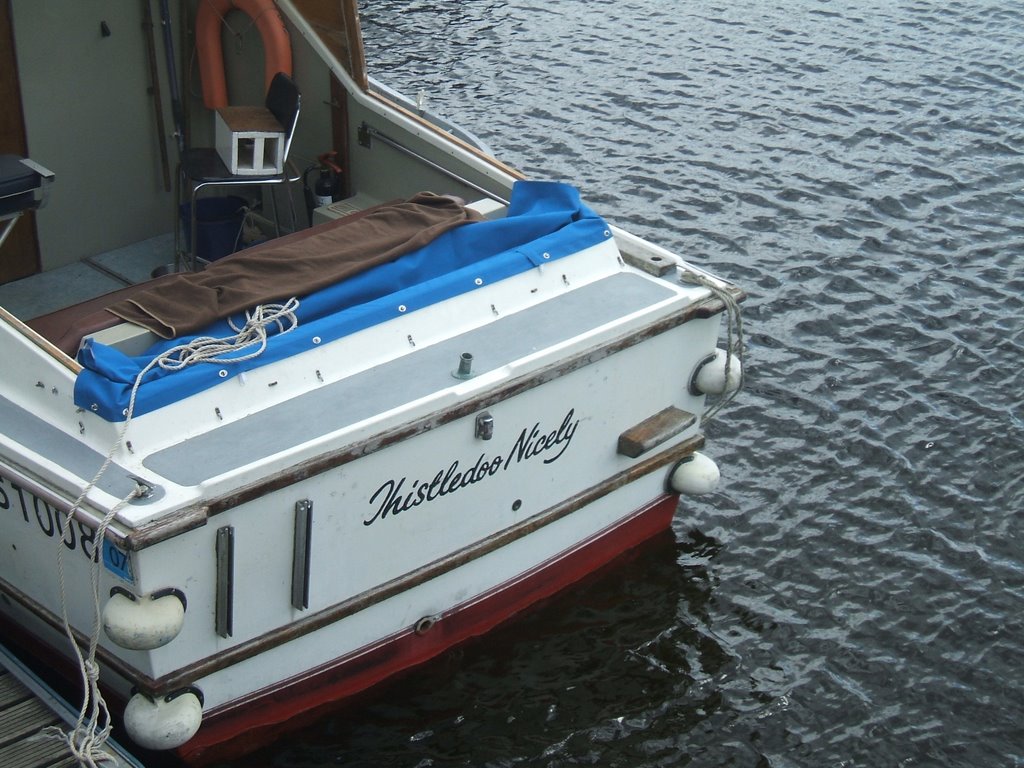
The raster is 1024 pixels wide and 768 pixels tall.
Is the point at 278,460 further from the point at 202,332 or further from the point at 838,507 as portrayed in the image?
the point at 838,507

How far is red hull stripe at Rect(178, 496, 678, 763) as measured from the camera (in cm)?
509

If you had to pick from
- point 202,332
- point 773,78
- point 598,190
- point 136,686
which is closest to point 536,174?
point 598,190

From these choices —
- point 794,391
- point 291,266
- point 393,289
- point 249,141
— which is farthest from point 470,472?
point 794,391

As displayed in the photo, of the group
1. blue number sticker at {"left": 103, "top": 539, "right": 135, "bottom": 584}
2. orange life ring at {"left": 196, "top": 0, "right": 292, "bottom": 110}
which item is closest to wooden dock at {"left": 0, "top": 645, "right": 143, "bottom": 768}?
blue number sticker at {"left": 103, "top": 539, "right": 135, "bottom": 584}

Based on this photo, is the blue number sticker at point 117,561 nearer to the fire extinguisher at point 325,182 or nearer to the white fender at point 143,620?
the white fender at point 143,620

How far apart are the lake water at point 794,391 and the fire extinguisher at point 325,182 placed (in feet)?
7.96

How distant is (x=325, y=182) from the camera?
6.94 metres

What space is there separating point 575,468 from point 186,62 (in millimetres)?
3266

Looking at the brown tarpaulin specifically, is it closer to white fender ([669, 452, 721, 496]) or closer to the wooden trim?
the wooden trim

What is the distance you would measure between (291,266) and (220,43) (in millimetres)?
2157

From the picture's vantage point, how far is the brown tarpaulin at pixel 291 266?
5.21 m

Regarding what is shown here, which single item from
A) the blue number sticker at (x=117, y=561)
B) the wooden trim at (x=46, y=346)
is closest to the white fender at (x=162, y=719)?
the blue number sticker at (x=117, y=561)

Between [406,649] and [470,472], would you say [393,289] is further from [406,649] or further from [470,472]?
[406,649]

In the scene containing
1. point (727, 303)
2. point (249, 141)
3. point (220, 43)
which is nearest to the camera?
point (727, 303)
